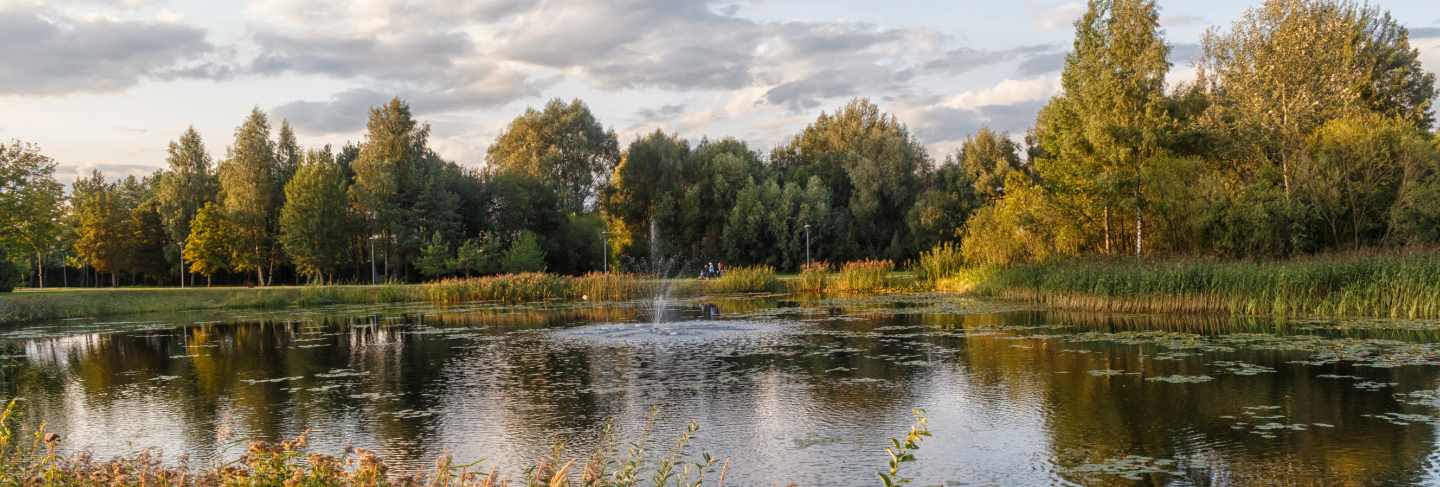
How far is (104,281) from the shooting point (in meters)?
87.1

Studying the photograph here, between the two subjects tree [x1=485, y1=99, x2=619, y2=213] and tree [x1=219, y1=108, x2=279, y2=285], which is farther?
tree [x1=485, y1=99, x2=619, y2=213]

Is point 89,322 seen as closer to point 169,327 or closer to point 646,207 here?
point 169,327

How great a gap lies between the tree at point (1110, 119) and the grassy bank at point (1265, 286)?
21.4ft

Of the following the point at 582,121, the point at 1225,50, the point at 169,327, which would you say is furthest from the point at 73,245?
the point at 1225,50

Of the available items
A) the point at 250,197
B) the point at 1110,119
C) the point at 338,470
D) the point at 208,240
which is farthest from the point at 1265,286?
the point at 208,240

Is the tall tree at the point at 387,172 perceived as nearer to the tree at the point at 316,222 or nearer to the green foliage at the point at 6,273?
the tree at the point at 316,222

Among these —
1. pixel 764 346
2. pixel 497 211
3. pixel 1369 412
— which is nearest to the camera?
pixel 1369 412

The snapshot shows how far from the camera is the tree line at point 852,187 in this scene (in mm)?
33812

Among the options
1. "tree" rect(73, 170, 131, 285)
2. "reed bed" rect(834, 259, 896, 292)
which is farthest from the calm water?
"tree" rect(73, 170, 131, 285)

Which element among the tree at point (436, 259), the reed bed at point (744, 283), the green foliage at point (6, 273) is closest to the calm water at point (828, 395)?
the reed bed at point (744, 283)

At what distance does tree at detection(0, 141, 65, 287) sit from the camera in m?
41.4

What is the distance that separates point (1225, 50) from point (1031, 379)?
103 feet

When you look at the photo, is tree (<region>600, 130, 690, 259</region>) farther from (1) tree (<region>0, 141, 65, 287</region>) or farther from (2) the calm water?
(2) the calm water

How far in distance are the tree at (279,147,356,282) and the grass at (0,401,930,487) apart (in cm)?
5287
